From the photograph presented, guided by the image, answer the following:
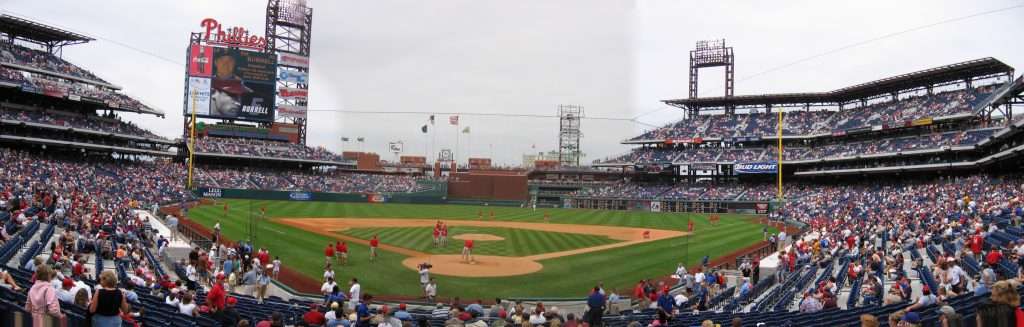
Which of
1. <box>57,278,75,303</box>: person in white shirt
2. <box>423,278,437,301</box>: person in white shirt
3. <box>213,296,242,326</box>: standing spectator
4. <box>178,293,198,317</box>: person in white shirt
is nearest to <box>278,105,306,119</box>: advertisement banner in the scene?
<box>423,278,437,301</box>: person in white shirt

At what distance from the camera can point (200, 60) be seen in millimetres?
56312

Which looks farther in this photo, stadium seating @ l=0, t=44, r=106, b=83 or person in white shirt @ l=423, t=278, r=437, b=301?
stadium seating @ l=0, t=44, r=106, b=83

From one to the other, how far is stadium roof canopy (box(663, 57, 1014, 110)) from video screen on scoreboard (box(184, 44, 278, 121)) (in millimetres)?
40829

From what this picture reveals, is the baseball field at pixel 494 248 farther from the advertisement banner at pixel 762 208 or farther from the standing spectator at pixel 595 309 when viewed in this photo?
the advertisement banner at pixel 762 208

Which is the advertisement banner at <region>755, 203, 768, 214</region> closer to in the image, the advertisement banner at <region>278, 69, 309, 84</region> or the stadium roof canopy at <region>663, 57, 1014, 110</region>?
the stadium roof canopy at <region>663, 57, 1014, 110</region>

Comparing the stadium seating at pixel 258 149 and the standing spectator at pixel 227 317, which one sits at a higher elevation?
the stadium seating at pixel 258 149

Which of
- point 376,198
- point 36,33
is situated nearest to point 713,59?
point 376,198

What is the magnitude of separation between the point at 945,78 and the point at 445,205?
40.2 meters

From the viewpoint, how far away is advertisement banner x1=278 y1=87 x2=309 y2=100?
206 feet

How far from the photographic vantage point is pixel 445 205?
188ft

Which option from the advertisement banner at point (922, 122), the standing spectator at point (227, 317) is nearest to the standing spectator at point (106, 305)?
the standing spectator at point (227, 317)

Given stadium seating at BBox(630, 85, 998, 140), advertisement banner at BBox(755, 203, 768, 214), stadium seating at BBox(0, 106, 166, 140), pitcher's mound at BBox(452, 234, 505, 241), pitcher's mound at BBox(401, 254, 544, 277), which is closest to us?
pitcher's mound at BBox(401, 254, 544, 277)

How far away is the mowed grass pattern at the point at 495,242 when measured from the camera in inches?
944

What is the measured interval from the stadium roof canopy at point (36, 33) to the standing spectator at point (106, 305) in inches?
1863
